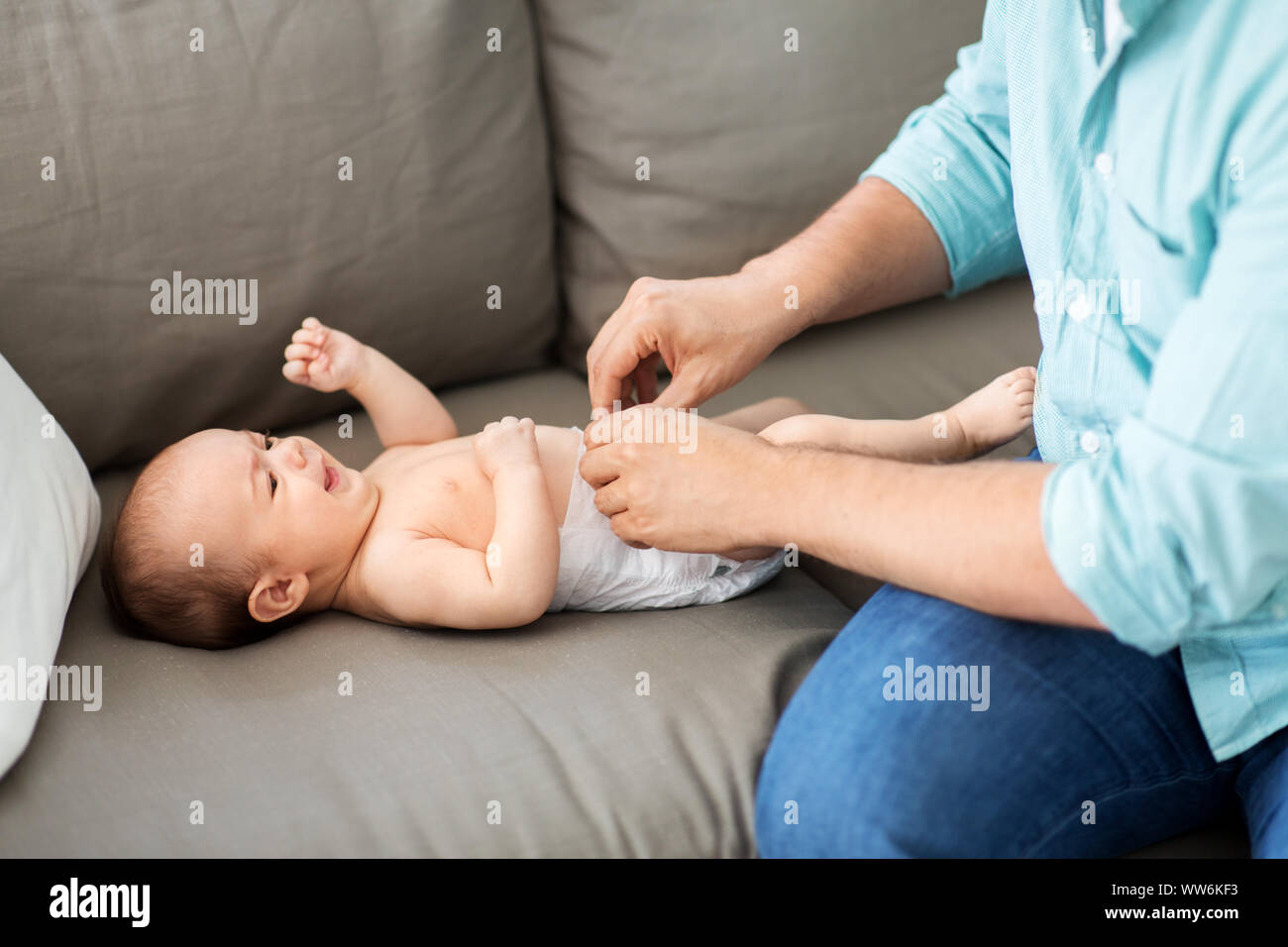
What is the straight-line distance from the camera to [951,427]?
1.29 m

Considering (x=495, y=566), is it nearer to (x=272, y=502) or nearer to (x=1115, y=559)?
(x=272, y=502)

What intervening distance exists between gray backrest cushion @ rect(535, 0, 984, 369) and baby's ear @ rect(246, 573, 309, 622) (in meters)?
0.56

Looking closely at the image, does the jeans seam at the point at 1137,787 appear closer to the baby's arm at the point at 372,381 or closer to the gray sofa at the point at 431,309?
the gray sofa at the point at 431,309

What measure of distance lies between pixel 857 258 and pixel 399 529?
1.93ft

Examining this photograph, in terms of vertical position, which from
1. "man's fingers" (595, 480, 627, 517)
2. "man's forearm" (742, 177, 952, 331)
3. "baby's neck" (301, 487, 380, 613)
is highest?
"man's forearm" (742, 177, 952, 331)

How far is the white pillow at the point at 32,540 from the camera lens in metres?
0.92

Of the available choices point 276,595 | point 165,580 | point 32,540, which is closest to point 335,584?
point 276,595

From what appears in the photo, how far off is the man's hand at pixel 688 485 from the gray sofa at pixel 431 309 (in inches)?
5.0

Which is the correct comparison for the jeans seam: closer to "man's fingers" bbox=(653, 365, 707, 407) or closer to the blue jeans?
the blue jeans

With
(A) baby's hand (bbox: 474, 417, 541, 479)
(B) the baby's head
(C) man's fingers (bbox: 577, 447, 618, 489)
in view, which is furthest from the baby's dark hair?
(C) man's fingers (bbox: 577, 447, 618, 489)

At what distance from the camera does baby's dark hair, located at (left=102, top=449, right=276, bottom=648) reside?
1.09 metres

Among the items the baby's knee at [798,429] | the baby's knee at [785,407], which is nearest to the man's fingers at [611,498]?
the baby's knee at [798,429]

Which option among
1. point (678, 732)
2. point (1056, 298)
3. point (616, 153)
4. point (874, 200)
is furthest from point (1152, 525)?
point (616, 153)

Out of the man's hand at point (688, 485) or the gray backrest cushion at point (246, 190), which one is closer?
the man's hand at point (688, 485)
